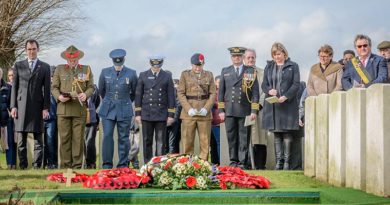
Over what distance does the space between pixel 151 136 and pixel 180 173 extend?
536 centimetres

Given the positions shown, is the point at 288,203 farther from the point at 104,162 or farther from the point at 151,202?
the point at 104,162

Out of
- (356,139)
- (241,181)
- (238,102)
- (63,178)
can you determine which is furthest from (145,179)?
(238,102)

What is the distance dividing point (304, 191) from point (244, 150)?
18.4 feet

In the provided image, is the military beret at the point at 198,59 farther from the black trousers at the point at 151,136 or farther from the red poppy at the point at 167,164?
the red poppy at the point at 167,164

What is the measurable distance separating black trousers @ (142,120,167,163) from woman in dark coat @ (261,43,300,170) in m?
2.02

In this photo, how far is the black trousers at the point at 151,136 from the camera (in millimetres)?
17047

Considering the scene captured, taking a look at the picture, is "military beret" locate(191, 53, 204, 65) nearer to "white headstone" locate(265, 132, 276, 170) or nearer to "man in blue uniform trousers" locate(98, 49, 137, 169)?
"man in blue uniform trousers" locate(98, 49, 137, 169)

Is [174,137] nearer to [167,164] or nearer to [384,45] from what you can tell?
[384,45]

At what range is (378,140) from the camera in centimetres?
1089

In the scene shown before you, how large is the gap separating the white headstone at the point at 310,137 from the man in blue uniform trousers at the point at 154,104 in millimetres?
3304

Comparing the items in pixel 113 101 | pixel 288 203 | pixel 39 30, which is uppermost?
pixel 39 30

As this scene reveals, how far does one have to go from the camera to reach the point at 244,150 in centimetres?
1689

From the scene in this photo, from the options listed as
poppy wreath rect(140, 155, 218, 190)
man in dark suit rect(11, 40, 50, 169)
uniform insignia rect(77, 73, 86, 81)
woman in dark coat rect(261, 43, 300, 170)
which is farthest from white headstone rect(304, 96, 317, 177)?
man in dark suit rect(11, 40, 50, 169)

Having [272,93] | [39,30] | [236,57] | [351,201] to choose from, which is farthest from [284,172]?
[39,30]
